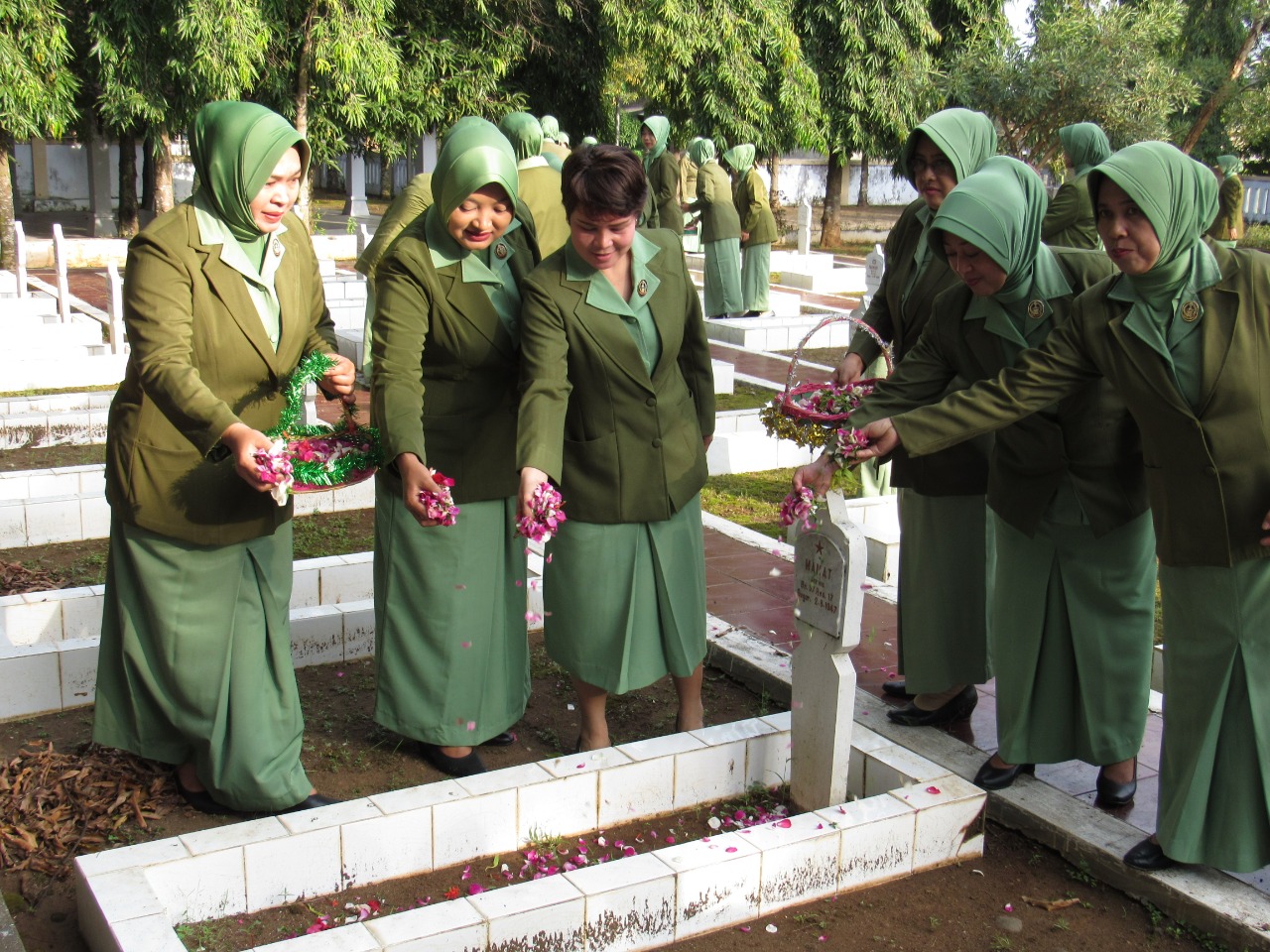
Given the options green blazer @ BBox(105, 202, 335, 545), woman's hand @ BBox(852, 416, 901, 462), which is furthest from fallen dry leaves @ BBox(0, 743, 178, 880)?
woman's hand @ BBox(852, 416, 901, 462)

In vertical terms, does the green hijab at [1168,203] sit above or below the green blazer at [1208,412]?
above

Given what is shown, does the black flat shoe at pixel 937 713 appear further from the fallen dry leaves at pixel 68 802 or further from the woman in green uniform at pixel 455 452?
the fallen dry leaves at pixel 68 802

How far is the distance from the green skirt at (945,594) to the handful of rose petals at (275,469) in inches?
85.5

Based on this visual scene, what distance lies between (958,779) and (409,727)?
170cm

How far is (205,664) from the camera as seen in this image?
378 centimetres

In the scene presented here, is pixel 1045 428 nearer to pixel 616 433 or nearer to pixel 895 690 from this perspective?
pixel 616 433

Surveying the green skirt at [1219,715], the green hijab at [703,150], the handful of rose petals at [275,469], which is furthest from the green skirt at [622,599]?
the green hijab at [703,150]

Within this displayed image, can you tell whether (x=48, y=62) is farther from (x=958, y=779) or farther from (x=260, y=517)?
(x=958, y=779)

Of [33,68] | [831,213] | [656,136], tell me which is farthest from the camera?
[831,213]


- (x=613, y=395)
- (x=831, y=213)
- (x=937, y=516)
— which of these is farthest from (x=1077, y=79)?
(x=613, y=395)

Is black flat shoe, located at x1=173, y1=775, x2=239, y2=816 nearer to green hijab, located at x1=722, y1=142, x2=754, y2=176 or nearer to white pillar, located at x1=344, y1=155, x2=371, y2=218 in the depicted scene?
green hijab, located at x1=722, y1=142, x2=754, y2=176

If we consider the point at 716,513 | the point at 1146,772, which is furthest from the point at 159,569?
the point at 716,513

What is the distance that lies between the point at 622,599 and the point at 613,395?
2.09ft

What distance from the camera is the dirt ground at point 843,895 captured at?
11.4ft
